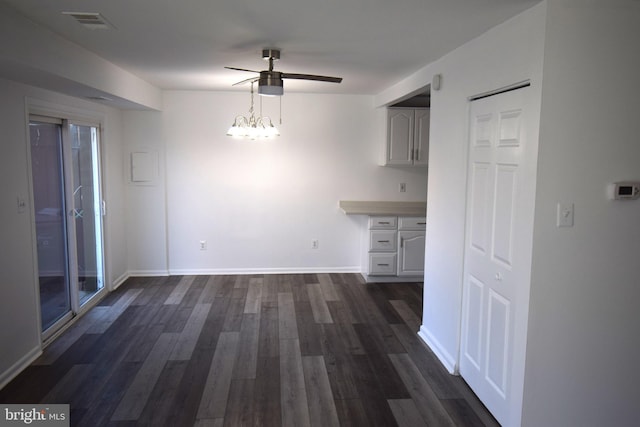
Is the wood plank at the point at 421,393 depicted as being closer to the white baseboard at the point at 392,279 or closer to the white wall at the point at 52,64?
the white baseboard at the point at 392,279

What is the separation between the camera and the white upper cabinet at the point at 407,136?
610 cm

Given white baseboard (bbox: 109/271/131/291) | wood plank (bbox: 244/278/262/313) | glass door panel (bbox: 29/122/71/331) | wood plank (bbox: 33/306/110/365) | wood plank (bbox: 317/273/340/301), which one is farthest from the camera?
white baseboard (bbox: 109/271/131/291)

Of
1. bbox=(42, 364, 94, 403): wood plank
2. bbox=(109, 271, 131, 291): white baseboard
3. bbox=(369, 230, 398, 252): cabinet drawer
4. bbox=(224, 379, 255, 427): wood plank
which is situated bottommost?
bbox=(224, 379, 255, 427): wood plank

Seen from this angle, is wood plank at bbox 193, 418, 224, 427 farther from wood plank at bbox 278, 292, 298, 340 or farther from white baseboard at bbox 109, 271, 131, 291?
white baseboard at bbox 109, 271, 131, 291

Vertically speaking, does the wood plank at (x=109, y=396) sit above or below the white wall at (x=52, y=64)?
below

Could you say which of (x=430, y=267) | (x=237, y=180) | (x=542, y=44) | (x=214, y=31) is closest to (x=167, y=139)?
(x=237, y=180)

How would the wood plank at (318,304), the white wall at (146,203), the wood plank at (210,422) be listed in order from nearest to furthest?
the wood plank at (210,422)
the wood plank at (318,304)
the white wall at (146,203)

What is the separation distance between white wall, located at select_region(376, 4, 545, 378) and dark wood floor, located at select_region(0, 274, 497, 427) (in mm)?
393

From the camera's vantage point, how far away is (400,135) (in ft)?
20.2

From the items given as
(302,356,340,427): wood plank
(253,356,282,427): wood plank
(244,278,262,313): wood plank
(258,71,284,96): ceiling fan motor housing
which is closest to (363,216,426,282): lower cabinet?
(244,278,262,313): wood plank

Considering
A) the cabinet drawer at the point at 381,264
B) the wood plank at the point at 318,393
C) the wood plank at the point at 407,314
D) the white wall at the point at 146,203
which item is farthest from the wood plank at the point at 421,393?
the white wall at the point at 146,203

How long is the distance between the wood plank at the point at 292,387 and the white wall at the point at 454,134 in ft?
3.87

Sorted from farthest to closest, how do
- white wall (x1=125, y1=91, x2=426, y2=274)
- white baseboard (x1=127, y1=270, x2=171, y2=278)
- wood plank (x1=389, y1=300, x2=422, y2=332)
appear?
1. white baseboard (x1=127, y1=270, x2=171, y2=278)
2. white wall (x1=125, y1=91, x2=426, y2=274)
3. wood plank (x1=389, y1=300, x2=422, y2=332)

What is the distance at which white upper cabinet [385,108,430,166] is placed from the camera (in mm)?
6102
